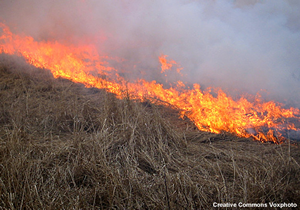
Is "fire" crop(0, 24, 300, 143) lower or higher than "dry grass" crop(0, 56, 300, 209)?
higher

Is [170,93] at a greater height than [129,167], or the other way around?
[170,93]

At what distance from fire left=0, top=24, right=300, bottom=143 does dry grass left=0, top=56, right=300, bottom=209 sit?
25.0 inches

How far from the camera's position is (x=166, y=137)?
216cm

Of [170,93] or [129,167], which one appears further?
[170,93]

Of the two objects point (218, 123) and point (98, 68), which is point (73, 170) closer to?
point (218, 123)

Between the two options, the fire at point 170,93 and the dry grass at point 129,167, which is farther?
the fire at point 170,93

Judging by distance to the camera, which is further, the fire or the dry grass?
the fire

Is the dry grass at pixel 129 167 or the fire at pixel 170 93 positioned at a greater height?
the fire at pixel 170 93

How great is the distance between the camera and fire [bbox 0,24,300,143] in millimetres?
3496

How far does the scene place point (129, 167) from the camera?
1.36 m

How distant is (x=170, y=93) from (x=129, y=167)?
4.17m

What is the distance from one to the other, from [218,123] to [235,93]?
2508mm

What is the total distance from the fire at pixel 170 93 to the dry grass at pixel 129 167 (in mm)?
634

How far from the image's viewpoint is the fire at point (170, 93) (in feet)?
11.5
